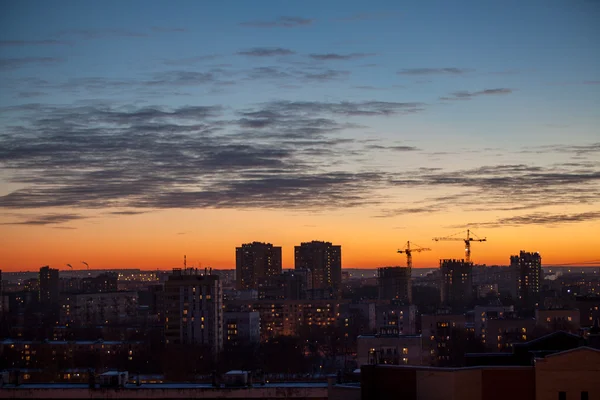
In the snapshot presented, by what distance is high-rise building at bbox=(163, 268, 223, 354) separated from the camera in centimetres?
8338

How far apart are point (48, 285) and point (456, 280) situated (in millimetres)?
66118

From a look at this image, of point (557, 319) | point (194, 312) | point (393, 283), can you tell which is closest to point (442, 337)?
point (557, 319)

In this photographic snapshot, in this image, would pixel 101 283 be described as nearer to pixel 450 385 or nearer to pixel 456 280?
pixel 456 280

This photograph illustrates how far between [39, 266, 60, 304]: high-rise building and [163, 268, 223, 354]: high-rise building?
294 feet

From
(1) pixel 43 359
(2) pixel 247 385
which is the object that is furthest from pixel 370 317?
(2) pixel 247 385

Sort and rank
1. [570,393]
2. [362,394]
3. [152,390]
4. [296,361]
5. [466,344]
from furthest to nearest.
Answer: [466,344], [296,361], [152,390], [362,394], [570,393]

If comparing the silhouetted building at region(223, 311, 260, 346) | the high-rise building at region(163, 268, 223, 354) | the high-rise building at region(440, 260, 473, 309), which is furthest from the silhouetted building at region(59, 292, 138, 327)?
the high-rise building at region(440, 260, 473, 309)

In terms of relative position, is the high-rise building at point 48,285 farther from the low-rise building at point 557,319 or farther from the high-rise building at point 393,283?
the low-rise building at point 557,319

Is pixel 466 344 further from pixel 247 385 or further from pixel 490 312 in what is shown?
pixel 247 385

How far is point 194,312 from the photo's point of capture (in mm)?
84625

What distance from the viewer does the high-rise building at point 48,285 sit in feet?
568

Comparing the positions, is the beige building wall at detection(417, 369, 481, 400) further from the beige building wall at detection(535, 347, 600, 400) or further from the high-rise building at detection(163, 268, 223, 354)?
the high-rise building at detection(163, 268, 223, 354)

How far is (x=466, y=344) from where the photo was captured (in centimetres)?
8138

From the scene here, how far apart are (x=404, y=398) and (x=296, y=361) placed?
5524 centimetres
